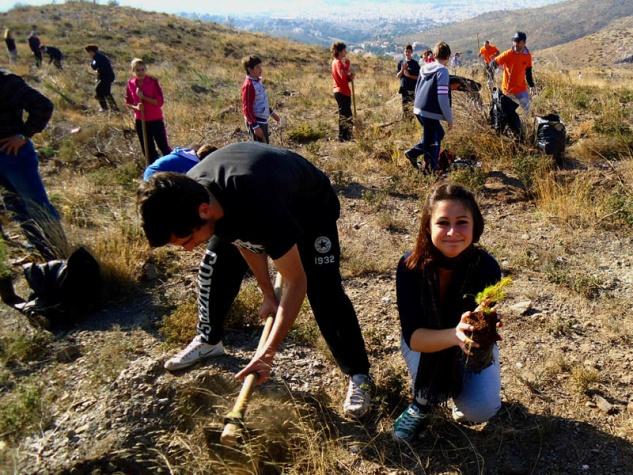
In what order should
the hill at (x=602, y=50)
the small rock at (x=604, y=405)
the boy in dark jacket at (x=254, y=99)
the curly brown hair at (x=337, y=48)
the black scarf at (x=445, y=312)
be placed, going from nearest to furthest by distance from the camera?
the black scarf at (x=445, y=312), the small rock at (x=604, y=405), the boy in dark jacket at (x=254, y=99), the curly brown hair at (x=337, y=48), the hill at (x=602, y=50)

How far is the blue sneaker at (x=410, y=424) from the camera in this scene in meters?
2.32

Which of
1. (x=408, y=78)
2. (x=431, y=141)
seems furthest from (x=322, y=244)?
(x=408, y=78)

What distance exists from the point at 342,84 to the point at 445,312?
6029 millimetres

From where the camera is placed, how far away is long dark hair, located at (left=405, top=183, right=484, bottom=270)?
1927 mm

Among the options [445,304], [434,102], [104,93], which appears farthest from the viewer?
[104,93]

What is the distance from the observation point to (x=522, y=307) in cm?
335

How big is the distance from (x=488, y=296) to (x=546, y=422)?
1.15 meters

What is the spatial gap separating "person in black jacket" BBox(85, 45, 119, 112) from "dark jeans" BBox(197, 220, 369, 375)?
8713 mm

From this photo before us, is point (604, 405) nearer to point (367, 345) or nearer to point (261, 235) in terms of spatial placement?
point (367, 345)

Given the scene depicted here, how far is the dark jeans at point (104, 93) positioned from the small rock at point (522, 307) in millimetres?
9493

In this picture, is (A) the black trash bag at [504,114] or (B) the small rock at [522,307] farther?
(A) the black trash bag at [504,114]

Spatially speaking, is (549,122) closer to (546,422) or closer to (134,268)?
(546,422)

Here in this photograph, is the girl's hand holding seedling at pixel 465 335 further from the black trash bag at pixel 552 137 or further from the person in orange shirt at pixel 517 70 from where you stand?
the person in orange shirt at pixel 517 70

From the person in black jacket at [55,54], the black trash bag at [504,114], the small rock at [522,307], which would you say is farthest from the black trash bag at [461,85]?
the person in black jacket at [55,54]
